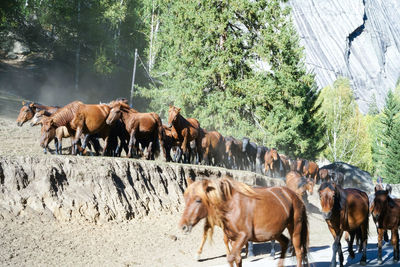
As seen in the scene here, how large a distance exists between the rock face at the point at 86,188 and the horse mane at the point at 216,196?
18.6ft

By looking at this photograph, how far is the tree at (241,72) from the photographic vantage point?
2941 centimetres

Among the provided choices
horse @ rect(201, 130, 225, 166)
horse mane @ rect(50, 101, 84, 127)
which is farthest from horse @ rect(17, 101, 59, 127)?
horse @ rect(201, 130, 225, 166)

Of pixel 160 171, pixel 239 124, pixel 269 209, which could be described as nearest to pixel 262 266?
pixel 269 209

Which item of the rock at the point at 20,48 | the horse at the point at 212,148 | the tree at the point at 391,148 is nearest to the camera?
the horse at the point at 212,148

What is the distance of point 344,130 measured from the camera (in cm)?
4909

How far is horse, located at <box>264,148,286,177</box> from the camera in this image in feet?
84.5

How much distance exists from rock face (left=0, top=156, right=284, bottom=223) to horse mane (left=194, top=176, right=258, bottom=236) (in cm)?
566

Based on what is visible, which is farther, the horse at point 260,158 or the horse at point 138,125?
the horse at point 260,158

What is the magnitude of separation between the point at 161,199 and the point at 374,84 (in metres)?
119

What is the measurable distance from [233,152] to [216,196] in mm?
17547

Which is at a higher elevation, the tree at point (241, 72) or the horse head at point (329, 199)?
the tree at point (241, 72)

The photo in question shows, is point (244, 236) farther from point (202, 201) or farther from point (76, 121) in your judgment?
point (76, 121)

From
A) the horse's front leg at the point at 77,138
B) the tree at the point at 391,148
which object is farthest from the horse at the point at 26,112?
A: the tree at the point at 391,148

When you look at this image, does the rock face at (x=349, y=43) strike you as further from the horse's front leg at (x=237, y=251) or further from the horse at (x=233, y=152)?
the horse's front leg at (x=237, y=251)
